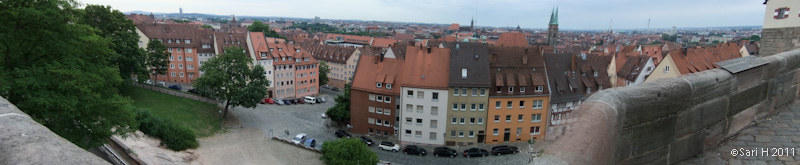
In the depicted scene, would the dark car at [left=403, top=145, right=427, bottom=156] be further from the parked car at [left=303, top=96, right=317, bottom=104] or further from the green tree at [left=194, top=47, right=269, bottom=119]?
the parked car at [left=303, top=96, right=317, bottom=104]

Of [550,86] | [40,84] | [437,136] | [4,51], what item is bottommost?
[437,136]

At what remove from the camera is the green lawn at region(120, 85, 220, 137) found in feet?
113

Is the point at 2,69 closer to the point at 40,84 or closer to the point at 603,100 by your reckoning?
the point at 40,84

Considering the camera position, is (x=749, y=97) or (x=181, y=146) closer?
(x=749, y=97)

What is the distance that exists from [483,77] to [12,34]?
88.8 feet

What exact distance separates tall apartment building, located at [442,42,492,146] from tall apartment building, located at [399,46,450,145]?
1.70 ft

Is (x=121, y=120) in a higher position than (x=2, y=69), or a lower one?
lower

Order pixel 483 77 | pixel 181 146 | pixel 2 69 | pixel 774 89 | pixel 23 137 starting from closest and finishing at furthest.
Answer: pixel 23 137 → pixel 774 89 → pixel 2 69 → pixel 181 146 → pixel 483 77

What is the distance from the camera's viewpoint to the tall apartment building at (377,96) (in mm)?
36344

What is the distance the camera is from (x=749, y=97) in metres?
6.65

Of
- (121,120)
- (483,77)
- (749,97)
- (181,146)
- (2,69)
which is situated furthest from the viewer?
(483,77)

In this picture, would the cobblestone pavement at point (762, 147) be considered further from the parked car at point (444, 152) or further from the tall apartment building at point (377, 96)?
the tall apartment building at point (377, 96)

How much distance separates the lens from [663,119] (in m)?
4.90

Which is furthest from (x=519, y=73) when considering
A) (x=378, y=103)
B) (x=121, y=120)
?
(x=121, y=120)
